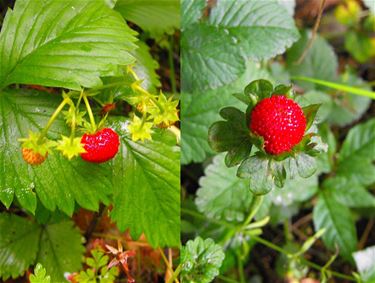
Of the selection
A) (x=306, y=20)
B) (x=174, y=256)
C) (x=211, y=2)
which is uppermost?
Answer: (x=211, y=2)

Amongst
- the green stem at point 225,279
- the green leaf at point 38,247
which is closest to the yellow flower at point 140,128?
the green leaf at point 38,247

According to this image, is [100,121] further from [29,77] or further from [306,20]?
[306,20]

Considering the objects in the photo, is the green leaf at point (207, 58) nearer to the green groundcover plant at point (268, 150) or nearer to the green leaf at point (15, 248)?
the green groundcover plant at point (268, 150)

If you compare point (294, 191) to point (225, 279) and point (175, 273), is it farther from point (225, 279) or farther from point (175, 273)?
point (175, 273)

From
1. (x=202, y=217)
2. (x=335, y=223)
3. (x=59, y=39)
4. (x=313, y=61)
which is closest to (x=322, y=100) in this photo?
(x=313, y=61)

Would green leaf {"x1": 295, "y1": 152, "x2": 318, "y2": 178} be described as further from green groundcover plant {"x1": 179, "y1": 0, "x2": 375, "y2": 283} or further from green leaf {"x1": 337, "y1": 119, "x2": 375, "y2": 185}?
green leaf {"x1": 337, "y1": 119, "x2": 375, "y2": 185}

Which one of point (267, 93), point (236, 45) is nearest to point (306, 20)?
point (236, 45)
